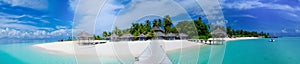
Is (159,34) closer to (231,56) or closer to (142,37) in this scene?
(142,37)

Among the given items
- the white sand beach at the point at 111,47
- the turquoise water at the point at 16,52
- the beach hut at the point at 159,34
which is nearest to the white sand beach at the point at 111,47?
the white sand beach at the point at 111,47

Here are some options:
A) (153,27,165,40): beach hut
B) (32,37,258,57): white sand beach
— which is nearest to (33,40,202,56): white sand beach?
(32,37,258,57): white sand beach

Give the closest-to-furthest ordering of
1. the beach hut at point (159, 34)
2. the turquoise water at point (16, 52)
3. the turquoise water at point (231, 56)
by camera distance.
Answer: the turquoise water at point (231, 56) < the beach hut at point (159, 34) < the turquoise water at point (16, 52)

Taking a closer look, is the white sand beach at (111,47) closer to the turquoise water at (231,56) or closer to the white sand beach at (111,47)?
the white sand beach at (111,47)

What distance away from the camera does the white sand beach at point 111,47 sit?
343 cm

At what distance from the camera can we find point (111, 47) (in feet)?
24.2

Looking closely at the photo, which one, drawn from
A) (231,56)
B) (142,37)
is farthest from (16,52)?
(231,56)

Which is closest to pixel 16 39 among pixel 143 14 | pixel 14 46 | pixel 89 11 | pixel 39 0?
pixel 14 46

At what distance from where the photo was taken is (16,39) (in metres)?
16.6

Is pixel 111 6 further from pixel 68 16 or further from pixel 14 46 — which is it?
pixel 14 46

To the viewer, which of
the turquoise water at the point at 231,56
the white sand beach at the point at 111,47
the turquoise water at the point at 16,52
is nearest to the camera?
the white sand beach at the point at 111,47

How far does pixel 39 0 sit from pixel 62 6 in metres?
1.14

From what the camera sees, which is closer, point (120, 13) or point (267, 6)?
point (120, 13)

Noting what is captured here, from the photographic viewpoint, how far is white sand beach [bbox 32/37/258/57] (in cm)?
343
